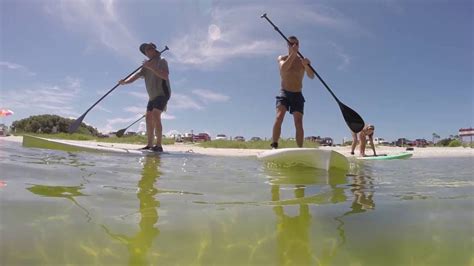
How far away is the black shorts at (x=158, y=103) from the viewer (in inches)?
257

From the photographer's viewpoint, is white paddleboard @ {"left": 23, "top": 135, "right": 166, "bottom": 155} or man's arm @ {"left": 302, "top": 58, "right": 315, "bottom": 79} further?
white paddleboard @ {"left": 23, "top": 135, "right": 166, "bottom": 155}

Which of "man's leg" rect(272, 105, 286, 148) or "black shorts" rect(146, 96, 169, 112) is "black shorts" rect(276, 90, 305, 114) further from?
"black shorts" rect(146, 96, 169, 112)

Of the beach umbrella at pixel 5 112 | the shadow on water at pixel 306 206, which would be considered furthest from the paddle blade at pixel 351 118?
the beach umbrella at pixel 5 112

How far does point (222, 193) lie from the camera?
2.49 meters

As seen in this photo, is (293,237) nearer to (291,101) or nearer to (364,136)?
(291,101)

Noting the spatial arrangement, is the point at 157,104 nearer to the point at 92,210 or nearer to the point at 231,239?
the point at 92,210

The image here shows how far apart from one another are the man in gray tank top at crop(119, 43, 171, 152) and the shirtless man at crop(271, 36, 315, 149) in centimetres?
215

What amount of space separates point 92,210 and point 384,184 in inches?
96.6

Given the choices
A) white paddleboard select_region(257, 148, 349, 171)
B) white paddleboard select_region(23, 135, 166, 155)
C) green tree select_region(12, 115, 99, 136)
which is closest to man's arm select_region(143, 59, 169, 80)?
white paddleboard select_region(23, 135, 166, 155)

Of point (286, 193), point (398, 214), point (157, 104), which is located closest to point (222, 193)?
point (286, 193)

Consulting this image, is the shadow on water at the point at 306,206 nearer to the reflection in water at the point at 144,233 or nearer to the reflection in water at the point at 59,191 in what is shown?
the reflection in water at the point at 144,233

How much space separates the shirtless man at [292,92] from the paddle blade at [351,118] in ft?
2.37

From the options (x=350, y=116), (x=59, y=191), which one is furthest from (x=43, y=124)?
(x=59, y=191)

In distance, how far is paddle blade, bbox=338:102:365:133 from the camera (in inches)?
225
